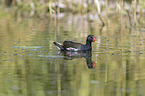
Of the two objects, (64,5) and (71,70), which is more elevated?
(64,5)

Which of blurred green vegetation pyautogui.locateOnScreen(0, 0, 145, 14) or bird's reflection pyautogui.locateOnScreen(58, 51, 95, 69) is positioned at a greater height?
blurred green vegetation pyautogui.locateOnScreen(0, 0, 145, 14)

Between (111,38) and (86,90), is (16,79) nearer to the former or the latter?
(86,90)

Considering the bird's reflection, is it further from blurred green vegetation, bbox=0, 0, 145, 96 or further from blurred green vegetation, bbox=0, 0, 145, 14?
blurred green vegetation, bbox=0, 0, 145, 14

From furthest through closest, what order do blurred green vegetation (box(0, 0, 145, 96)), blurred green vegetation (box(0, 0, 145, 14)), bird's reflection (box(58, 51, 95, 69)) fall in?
blurred green vegetation (box(0, 0, 145, 14)), bird's reflection (box(58, 51, 95, 69)), blurred green vegetation (box(0, 0, 145, 96))

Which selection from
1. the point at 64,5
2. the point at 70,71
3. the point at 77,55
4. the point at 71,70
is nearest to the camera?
the point at 70,71

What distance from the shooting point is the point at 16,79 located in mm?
8375

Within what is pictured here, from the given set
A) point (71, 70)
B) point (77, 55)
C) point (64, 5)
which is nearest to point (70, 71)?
point (71, 70)

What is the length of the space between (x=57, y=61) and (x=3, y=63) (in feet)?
5.36

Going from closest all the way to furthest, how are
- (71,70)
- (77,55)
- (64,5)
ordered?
(71,70), (77,55), (64,5)

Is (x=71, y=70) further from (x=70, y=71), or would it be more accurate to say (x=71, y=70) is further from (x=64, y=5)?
(x=64, y=5)

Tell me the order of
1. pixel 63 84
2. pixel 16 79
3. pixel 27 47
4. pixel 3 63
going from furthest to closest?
pixel 27 47 → pixel 3 63 → pixel 16 79 → pixel 63 84

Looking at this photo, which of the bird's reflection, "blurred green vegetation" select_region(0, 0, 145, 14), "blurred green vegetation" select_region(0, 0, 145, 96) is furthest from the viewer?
"blurred green vegetation" select_region(0, 0, 145, 14)

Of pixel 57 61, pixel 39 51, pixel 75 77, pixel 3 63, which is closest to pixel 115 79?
pixel 75 77

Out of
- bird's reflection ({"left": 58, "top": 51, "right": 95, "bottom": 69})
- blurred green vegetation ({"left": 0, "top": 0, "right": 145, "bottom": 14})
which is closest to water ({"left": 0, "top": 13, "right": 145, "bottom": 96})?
bird's reflection ({"left": 58, "top": 51, "right": 95, "bottom": 69})
